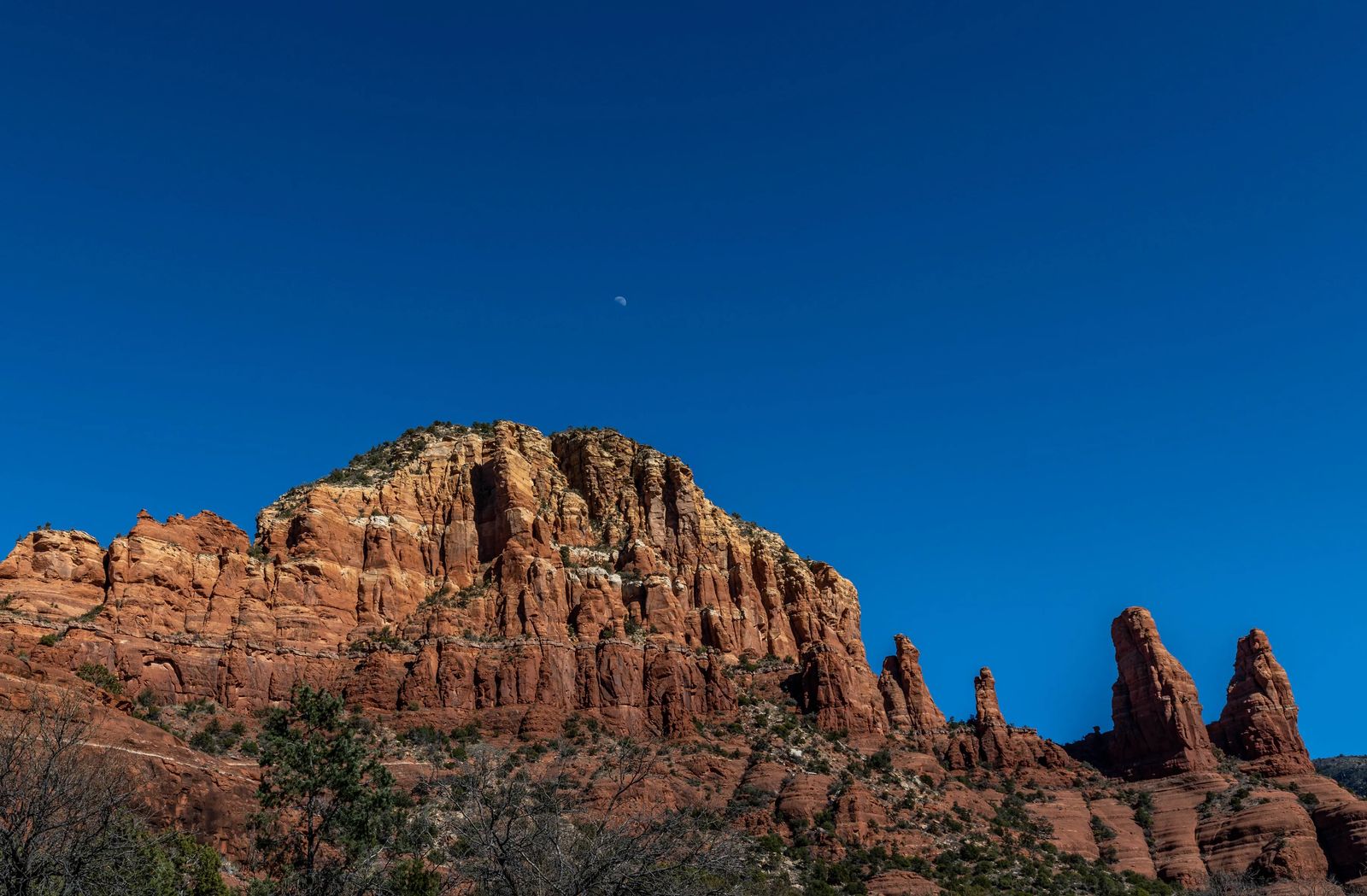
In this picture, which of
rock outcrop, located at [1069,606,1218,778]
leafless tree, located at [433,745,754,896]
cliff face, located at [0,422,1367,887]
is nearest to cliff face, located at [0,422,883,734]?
cliff face, located at [0,422,1367,887]

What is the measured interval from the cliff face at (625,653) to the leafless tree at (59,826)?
2323 centimetres

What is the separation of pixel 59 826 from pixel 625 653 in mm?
63558

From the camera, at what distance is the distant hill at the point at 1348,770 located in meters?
131

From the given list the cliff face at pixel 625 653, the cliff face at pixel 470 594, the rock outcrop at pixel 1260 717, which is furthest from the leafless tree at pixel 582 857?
the rock outcrop at pixel 1260 717

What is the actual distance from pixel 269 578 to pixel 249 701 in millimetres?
12552

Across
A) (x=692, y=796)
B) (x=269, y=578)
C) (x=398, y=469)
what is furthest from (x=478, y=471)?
(x=692, y=796)

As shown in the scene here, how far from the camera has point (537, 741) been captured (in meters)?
80.6

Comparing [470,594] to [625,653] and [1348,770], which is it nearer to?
[625,653]

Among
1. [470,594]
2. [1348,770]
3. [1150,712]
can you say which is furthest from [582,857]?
[1348,770]

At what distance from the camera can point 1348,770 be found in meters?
140

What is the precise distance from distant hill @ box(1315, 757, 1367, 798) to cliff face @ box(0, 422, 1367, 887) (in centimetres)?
3589

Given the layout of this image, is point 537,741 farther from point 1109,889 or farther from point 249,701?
point 1109,889

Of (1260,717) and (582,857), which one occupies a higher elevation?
(1260,717)

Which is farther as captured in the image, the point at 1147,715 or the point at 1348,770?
the point at 1348,770
